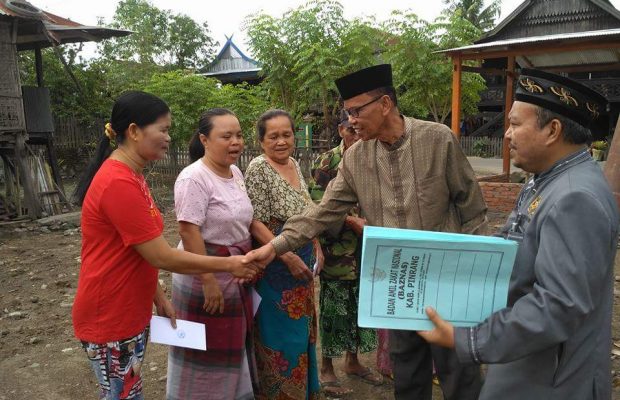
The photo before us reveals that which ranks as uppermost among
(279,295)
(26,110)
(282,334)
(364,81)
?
(26,110)

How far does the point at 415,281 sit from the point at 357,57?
39.6 feet

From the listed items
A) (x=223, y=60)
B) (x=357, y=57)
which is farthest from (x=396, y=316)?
(x=223, y=60)

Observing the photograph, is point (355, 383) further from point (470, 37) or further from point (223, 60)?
point (223, 60)

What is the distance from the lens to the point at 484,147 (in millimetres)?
22422

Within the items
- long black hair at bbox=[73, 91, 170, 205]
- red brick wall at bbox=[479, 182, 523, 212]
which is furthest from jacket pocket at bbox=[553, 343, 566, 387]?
red brick wall at bbox=[479, 182, 523, 212]

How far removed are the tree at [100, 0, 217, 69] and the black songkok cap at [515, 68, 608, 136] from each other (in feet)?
78.5

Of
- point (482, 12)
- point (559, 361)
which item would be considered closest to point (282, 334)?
point (559, 361)

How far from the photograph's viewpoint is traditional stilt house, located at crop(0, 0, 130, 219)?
9688 mm

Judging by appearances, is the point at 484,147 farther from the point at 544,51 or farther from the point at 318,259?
the point at 318,259

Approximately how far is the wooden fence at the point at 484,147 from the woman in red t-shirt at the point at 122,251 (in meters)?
21.2

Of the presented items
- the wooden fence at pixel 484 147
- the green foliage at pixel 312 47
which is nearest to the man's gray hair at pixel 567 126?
the green foliage at pixel 312 47

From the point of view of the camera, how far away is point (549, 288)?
1.34 m

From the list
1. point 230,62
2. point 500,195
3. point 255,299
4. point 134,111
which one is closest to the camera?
point 134,111

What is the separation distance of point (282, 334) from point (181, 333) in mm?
743
